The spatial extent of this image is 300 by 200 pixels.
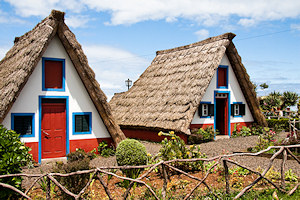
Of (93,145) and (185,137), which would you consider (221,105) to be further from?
(93,145)

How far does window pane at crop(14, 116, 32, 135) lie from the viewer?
10680 millimetres

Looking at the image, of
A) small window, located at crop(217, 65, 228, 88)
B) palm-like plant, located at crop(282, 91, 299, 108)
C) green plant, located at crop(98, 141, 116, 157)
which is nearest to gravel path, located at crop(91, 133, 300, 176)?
green plant, located at crop(98, 141, 116, 157)

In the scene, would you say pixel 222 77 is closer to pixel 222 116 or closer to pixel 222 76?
pixel 222 76

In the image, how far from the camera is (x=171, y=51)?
20625mm

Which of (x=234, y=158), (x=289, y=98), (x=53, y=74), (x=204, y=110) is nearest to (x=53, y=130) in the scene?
(x=53, y=74)

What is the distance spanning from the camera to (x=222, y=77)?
17.3 m

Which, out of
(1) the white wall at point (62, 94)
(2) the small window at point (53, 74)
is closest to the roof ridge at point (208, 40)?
(1) the white wall at point (62, 94)

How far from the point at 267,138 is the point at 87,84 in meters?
7.42

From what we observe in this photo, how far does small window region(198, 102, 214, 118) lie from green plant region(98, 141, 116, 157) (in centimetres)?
574

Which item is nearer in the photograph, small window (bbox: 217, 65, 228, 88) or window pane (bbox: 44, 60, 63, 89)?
window pane (bbox: 44, 60, 63, 89)

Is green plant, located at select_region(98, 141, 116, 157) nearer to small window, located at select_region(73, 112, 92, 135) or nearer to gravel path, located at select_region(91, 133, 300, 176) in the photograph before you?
gravel path, located at select_region(91, 133, 300, 176)

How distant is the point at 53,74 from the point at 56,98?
91 centimetres

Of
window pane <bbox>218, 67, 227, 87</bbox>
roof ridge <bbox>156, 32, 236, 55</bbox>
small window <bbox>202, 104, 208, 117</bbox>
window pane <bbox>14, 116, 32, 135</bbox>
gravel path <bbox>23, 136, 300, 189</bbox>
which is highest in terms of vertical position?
roof ridge <bbox>156, 32, 236, 55</bbox>

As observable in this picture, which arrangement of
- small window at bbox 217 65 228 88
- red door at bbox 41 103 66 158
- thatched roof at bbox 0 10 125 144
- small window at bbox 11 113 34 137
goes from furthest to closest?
small window at bbox 217 65 228 88, red door at bbox 41 103 66 158, small window at bbox 11 113 34 137, thatched roof at bbox 0 10 125 144
